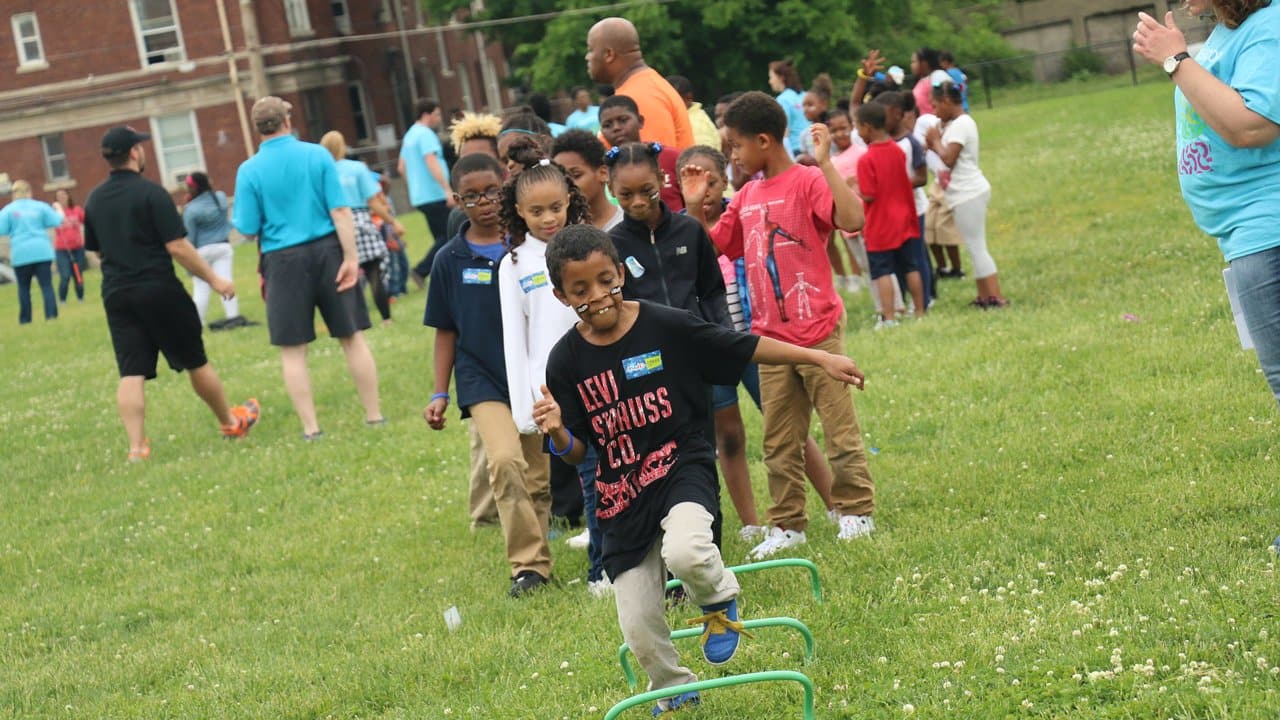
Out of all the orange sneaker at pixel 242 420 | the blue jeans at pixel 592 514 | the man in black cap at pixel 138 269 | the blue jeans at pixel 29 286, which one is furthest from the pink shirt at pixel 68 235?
the blue jeans at pixel 592 514

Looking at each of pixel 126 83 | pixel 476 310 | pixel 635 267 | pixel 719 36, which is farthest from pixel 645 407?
pixel 126 83

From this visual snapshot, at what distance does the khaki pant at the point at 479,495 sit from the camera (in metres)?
8.16

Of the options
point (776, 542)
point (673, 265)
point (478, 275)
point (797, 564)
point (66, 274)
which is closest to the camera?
point (797, 564)

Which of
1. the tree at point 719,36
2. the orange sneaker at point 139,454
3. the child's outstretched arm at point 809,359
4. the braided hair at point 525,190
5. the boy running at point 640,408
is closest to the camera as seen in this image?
the child's outstretched arm at point 809,359

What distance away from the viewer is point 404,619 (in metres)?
6.81

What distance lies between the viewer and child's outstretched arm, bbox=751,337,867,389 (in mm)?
4746

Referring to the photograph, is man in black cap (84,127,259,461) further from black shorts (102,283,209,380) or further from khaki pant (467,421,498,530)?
khaki pant (467,421,498,530)

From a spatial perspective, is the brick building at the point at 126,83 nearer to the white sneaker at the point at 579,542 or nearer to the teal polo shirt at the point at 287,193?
the teal polo shirt at the point at 287,193

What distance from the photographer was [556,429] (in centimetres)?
472

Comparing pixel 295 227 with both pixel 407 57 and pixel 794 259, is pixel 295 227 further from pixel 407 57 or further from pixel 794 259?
pixel 407 57

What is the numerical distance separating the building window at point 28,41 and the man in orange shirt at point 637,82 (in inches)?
1744

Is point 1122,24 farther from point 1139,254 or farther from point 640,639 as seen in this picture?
point 640,639

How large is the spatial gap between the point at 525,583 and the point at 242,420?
6.13 meters

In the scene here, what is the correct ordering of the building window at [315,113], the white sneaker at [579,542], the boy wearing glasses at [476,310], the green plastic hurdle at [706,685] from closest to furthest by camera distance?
the green plastic hurdle at [706,685] → the boy wearing glasses at [476,310] → the white sneaker at [579,542] → the building window at [315,113]
